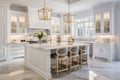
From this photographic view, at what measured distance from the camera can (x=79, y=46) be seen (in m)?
5.23

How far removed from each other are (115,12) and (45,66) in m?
5.06

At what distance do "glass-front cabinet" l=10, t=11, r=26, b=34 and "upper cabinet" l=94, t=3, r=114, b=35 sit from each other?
15.0ft

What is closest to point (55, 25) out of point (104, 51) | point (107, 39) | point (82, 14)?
point (82, 14)

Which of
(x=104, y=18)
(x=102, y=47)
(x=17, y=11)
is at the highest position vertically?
(x=17, y=11)

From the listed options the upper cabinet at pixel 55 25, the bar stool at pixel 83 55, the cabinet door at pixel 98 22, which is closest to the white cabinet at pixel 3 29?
the upper cabinet at pixel 55 25

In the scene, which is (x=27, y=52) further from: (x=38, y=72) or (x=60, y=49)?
(x=60, y=49)

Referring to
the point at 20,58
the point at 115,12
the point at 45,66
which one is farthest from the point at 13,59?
the point at 115,12

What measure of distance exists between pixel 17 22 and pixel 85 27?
4.86 meters

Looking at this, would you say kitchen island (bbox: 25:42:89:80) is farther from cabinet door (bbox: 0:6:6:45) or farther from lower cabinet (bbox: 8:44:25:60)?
cabinet door (bbox: 0:6:6:45)

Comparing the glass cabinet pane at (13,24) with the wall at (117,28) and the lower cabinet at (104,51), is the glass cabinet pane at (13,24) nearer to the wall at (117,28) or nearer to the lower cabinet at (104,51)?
the lower cabinet at (104,51)

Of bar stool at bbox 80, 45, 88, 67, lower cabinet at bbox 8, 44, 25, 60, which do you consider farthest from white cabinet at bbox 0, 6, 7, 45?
bar stool at bbox 80, 45, 88, 67

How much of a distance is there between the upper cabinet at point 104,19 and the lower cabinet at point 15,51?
4.79 metres

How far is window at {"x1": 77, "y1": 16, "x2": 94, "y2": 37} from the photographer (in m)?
8.34

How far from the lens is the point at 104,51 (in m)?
6.59
